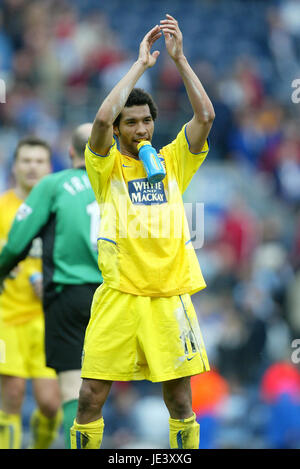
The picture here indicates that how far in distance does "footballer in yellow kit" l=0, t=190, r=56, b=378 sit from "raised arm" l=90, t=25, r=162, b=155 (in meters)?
2.24

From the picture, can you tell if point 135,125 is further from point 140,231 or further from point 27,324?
point 27,324

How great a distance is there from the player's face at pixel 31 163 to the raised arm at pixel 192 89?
2.14 meters

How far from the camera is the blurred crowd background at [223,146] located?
8.59m

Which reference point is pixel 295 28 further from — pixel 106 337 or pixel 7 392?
pixel 106 337

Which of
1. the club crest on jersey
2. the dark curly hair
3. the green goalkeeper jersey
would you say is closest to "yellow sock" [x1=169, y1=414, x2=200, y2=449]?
the club crest on jersey

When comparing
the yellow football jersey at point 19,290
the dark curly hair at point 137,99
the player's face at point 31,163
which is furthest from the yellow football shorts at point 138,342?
the player's face at point 31,163

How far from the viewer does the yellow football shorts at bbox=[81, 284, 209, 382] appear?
155 inches

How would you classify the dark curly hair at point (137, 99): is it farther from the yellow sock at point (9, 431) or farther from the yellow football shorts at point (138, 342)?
the yellow sock at point (9, 431)

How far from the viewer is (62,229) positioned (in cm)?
512

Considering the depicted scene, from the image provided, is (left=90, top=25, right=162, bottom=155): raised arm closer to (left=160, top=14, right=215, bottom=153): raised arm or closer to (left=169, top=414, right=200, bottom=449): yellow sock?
(left=160, top=14, right=215, bottom=153): raised arm

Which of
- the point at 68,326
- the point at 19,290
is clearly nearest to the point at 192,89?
the point at 68,326

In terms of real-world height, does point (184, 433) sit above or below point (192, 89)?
below

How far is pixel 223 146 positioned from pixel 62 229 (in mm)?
7149

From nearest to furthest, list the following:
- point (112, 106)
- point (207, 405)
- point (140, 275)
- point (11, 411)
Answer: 1. point (112, 106)
2. point (140, 275)
3. point (11, 411)
4. point (207, 405)
